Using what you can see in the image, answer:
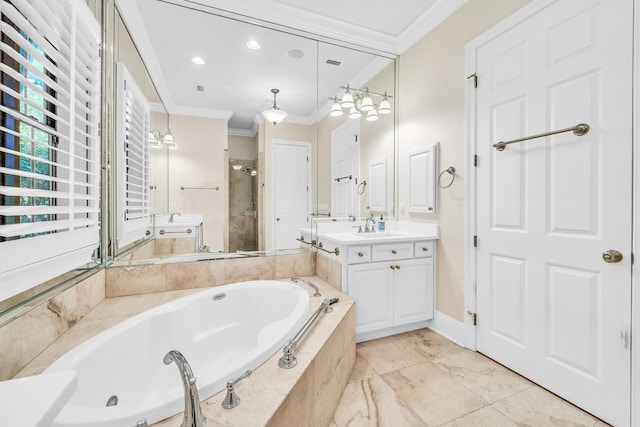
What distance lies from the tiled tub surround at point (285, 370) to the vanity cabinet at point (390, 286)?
10.0 inches

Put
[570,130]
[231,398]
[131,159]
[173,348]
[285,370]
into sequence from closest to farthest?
[231,398] → [285,370] → [570,130] → [173,348] → [131,159]

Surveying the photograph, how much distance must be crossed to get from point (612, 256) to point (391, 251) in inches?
48.1

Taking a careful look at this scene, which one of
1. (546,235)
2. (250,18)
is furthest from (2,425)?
(250,18)

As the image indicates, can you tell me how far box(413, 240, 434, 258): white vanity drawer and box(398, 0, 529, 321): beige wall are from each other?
73mm

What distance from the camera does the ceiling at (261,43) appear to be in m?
2.06

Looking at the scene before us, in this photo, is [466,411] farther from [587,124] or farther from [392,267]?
[587,124]

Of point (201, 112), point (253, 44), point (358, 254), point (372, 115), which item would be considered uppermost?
point (253, 44)

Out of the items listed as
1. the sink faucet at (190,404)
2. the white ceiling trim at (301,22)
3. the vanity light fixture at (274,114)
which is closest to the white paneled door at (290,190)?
the vanity light fixture at (274,114)

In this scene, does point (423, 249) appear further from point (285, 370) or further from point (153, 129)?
point (153, 129)

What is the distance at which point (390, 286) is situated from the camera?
2.18 metres

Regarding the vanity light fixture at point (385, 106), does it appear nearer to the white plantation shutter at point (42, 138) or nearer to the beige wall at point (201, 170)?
the beige wall at point (201, 170)

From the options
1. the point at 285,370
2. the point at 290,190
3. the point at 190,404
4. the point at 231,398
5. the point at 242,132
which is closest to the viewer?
the point at 190,404

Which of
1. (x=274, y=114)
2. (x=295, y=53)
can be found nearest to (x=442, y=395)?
(x=274, y=114)

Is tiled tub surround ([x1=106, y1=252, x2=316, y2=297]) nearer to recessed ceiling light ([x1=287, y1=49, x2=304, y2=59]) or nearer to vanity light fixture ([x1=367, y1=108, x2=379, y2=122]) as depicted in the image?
vanity light fixture ([x1=367, y1=108, x2=379, y2=122])
